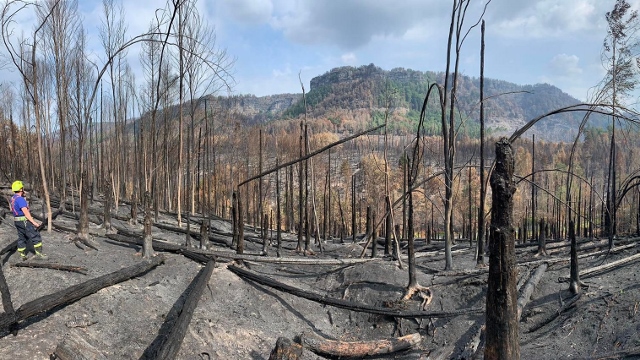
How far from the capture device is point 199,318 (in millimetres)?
6344

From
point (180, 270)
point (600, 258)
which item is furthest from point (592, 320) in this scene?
point (180, 270)

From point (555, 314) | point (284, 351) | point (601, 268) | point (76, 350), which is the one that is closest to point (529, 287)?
point (555, 314)

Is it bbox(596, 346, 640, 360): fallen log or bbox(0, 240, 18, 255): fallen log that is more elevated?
bbox(0, 240, 18, 255): fallen log

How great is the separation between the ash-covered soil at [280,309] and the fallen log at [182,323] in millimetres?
201

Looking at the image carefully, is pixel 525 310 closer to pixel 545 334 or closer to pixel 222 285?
pixel 545 334

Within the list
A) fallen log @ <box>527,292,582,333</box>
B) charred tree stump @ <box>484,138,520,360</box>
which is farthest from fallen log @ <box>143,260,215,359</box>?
fallen log @ <box>527,292,582,333</box>

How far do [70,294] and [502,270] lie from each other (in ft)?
16.9

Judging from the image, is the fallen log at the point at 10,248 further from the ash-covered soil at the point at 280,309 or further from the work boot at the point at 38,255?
the work boot at the point at 38,255

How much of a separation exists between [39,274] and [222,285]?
2.75 meters

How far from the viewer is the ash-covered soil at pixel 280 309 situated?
5359 mm

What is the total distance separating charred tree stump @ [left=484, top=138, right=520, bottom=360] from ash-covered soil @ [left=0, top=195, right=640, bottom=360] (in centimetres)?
283

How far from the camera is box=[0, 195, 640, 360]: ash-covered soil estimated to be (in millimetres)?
5359

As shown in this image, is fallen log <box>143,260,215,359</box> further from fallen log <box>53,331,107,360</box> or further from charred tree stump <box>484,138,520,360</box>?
charred tree stump <box>484,138,520,360</box>

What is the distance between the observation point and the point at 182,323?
555 cm
